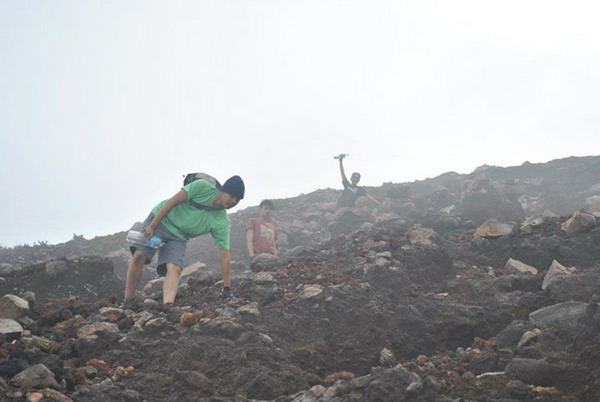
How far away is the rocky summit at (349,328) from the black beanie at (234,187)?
1029 millimetres

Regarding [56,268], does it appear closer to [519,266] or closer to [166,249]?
[166,249]

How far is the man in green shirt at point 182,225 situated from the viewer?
6.01 m

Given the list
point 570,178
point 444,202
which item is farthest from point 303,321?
point 570,178

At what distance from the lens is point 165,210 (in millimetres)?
5973

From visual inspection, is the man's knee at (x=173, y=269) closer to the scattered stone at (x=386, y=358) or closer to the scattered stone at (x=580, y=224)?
the scattered stone at (x=386, y=358)

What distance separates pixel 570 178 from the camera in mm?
21047

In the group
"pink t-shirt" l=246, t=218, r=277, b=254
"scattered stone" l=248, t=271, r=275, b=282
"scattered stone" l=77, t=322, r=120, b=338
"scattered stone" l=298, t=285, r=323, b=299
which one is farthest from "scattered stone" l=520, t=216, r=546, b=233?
"scattered stone" l=77, t=322, r=120, b=338

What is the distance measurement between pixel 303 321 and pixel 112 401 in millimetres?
2021

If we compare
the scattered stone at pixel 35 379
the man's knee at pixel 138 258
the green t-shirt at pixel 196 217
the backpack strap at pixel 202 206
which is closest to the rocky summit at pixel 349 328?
the scattered stone at pixel 35 379

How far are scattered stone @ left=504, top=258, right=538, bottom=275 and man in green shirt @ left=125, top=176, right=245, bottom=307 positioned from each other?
11.2ft

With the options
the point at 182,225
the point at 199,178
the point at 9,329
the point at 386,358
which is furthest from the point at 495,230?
the point at 9,329

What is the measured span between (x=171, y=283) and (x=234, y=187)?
1252 mm

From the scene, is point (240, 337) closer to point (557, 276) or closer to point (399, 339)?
point (399, 339)

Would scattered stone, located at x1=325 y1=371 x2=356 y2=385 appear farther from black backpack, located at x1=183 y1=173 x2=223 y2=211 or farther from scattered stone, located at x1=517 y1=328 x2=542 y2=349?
black backpack, located at x1=183 y1=173 x2=223 y2=211
